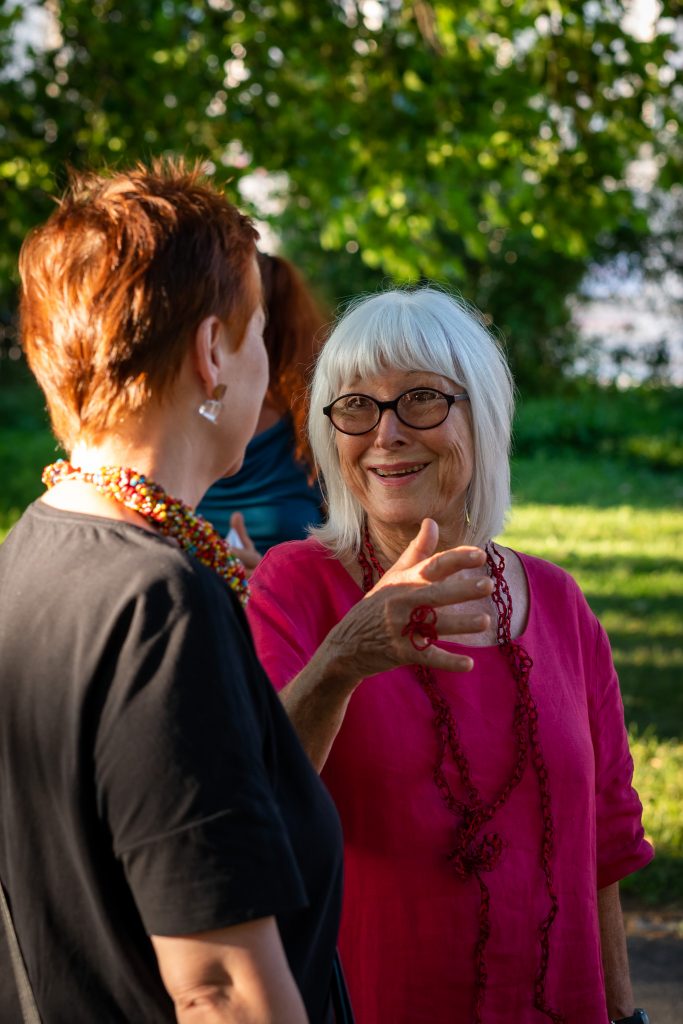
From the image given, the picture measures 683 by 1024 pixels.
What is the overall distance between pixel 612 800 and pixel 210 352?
135 cm

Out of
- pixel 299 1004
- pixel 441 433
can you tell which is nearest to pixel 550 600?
pixel 441 433

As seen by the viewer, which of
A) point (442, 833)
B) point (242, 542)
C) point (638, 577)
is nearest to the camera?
point (442, 833)

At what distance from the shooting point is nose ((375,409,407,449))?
244cm

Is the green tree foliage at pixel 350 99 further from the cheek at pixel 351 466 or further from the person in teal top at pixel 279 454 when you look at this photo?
the cheek at pixel 351 466

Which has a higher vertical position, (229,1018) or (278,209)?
(278,209)

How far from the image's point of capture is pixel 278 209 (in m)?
22.2

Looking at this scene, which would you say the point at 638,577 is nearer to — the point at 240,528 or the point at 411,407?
the point at 240,528

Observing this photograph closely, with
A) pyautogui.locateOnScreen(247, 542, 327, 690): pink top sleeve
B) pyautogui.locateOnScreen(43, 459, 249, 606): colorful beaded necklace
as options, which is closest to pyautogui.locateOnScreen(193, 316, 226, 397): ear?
pyautogui.locateOnScreen(43, 459, 249, 606): colorful beaded necklace

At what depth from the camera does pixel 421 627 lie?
177cm

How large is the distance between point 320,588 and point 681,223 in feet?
72.2

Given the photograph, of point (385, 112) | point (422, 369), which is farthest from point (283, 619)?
point (385, 112)

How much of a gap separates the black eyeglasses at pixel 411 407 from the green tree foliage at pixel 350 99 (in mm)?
6054

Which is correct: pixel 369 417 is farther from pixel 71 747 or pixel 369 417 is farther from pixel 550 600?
pixel 71 747

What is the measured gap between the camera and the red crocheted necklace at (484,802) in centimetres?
211
